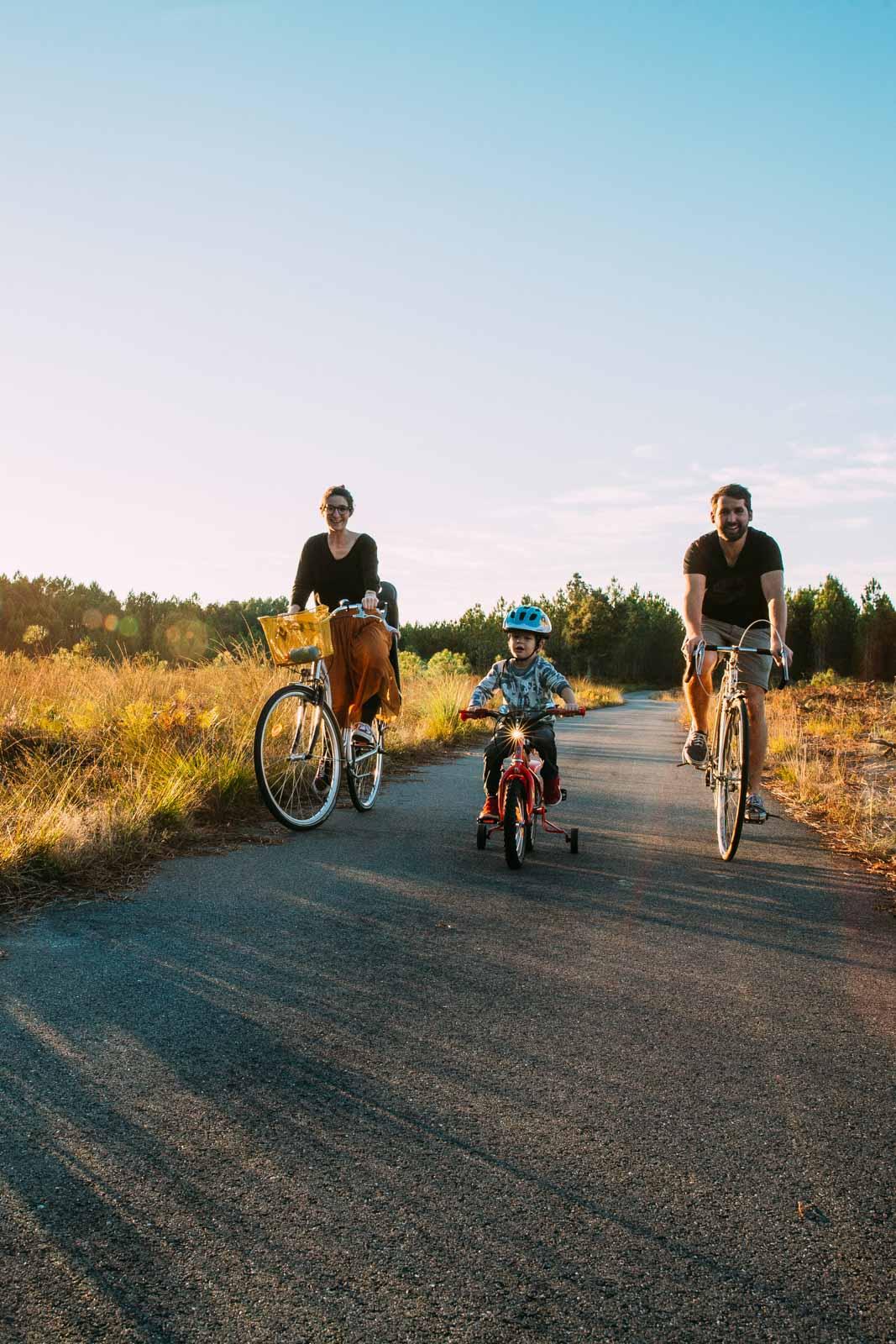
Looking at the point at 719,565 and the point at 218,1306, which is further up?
the point at 719,565

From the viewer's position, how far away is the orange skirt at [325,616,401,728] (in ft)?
24.7

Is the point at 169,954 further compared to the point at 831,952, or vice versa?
the point at 831,952

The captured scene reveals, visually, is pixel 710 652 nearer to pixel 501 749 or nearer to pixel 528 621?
pixel 528 621

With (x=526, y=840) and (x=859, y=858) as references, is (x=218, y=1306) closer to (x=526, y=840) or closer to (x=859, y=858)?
(x=526, y=840)

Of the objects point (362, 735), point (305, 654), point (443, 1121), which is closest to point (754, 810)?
point (362, 735)

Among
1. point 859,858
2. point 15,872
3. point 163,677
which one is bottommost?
point 859,858

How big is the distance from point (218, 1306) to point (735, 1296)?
0.98 metres

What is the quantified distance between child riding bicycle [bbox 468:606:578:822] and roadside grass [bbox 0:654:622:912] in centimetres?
168

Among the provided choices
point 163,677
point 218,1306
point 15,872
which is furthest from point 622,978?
point 163,677

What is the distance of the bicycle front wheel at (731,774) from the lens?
6141 millimetres

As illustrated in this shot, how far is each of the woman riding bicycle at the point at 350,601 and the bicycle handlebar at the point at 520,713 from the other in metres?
1.68

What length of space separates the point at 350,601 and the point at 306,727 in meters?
1.28

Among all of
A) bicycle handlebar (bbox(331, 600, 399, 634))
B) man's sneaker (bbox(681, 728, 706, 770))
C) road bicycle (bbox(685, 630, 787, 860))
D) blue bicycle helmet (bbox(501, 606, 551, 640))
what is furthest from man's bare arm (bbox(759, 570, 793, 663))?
bicycle handlebar (bbox(331, 600, 399, 634))

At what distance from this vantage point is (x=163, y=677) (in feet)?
37.9
